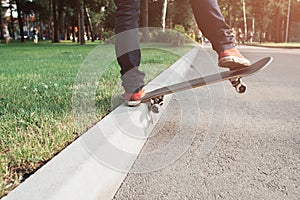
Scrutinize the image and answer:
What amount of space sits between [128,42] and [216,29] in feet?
2.05

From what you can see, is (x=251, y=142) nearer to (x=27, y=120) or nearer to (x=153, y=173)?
(x=153, y=173)

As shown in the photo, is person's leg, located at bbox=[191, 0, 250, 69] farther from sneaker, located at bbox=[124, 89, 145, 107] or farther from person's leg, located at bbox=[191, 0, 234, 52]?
sneaker, located at bbox=[124, 89, 145, 107]

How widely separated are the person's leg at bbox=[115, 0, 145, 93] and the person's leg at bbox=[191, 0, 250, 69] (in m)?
0.46

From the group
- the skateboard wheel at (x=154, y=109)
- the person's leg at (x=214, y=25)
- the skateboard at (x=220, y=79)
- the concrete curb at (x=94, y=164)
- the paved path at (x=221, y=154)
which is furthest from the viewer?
the skateboard wheel at (x=154, y=109)

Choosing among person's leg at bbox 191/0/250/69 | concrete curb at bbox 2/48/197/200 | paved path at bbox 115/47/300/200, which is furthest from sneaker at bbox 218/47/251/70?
concrete curb at bbox 2/48/197/200

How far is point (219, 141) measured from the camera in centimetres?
249

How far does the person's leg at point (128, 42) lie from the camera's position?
2.45 metres

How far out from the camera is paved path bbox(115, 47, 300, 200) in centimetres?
169

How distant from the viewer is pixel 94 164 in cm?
151

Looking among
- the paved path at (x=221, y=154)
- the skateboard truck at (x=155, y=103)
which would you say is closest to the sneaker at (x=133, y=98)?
the skateboard truck at (x=155, y=103)

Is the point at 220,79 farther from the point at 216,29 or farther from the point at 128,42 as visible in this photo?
the point at 128,42

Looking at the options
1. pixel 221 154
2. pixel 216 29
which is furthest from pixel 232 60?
pixel 221 154

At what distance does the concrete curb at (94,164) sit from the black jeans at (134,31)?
9.9 inches

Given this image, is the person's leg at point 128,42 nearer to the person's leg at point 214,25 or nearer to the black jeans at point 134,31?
the black jeans at point 134,31
